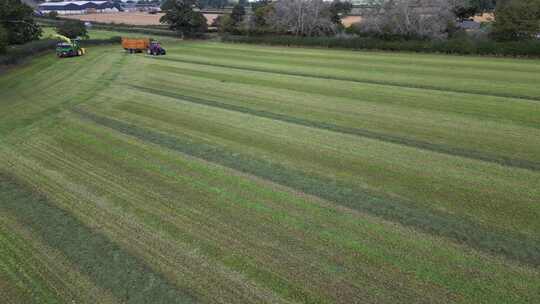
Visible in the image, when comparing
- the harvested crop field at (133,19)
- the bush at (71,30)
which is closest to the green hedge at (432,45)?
the bush at (71,30)

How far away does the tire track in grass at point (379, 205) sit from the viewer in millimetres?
7672

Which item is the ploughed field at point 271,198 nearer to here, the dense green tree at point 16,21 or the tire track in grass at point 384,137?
the tire track in grass at point 384,137

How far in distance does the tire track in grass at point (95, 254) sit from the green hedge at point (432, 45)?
39.9m

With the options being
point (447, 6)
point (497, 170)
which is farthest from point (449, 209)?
point (447, 6)

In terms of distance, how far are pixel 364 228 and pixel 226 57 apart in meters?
34.4

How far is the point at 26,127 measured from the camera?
16.1 meters

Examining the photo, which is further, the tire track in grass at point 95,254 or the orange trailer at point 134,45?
the orange trailer at point 134,45

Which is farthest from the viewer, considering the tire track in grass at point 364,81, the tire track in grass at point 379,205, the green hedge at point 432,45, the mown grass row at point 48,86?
the green hedge at point 432,45

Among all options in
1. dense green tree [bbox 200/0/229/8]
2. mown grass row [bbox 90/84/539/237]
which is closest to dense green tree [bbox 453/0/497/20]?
mown grass row [bbox 90/84/539/237]

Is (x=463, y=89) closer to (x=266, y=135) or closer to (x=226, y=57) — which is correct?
(x=266, y=135)

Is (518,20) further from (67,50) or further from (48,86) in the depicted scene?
(67,50)

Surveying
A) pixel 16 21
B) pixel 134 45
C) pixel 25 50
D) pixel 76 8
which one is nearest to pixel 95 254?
pixel 25 50

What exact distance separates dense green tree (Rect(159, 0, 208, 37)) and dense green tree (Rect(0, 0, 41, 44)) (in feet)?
88.2

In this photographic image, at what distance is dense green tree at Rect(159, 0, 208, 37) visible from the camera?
64.3 metres
